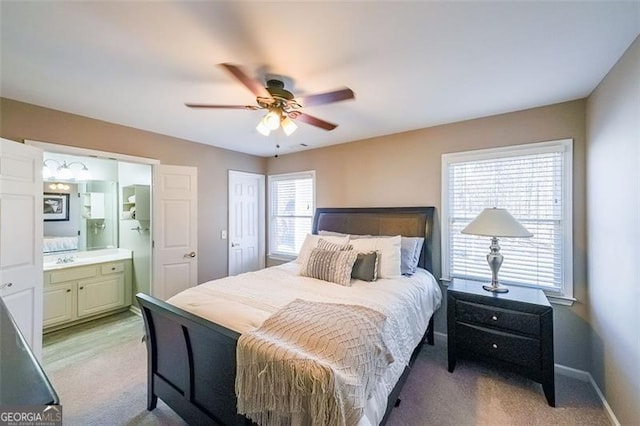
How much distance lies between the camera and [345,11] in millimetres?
1379

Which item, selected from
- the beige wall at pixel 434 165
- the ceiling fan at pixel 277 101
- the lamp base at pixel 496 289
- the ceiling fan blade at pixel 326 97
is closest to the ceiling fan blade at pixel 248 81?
the ceiling fan at pixel 277 101

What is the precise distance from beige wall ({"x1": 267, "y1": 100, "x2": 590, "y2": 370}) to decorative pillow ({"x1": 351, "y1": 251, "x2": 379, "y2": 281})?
0.99m

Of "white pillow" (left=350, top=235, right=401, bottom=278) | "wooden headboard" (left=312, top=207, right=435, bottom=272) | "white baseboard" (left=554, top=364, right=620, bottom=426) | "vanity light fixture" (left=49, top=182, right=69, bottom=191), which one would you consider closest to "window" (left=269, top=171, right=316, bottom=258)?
"wooden headboard" (left=312, top=207, right=435, bottom=272)

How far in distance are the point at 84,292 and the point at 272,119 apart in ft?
11.9

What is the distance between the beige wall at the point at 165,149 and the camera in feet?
8.34

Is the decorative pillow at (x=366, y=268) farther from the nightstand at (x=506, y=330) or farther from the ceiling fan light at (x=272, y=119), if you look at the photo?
the ceiling fan light at (x=272, y=119)

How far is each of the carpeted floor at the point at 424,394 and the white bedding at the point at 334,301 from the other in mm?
448

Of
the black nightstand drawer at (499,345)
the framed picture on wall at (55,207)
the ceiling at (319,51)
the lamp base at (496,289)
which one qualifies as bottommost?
the black nightstand drawer at (499,345)

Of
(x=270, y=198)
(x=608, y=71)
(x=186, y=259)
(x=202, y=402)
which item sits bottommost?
(x=202, y=402)

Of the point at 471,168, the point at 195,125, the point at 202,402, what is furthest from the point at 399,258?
the point at 195,125

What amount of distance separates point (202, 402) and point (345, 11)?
2.36m

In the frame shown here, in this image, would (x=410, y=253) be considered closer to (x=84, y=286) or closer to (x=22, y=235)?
(x=22, y=235)

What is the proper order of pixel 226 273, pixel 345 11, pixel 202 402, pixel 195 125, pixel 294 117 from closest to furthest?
pixel 345 11, pixel 202 402, pixel 294 117, pixel 195 125, pixel 226 273

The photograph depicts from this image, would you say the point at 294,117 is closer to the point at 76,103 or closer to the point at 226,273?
the point at 76,103
